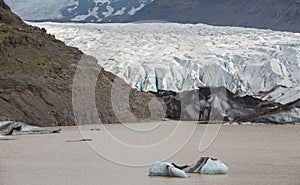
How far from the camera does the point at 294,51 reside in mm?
42375

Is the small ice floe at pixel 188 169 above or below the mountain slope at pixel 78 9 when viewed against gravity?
above

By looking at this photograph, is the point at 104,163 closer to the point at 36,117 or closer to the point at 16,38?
the point at 36,117

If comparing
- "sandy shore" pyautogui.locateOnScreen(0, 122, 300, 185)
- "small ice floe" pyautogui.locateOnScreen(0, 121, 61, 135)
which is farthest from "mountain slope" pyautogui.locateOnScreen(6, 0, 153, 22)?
"sandy shore" pyautogui.locateOnScreen(0, 122, 300, 185)

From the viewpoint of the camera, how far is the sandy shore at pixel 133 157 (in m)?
13.5

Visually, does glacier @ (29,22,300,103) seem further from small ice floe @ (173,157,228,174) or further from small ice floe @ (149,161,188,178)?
small ice floe @ (149,161,188,178)

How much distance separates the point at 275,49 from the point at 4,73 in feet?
52.8

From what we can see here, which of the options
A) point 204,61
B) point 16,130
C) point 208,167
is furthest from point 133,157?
point 204,61

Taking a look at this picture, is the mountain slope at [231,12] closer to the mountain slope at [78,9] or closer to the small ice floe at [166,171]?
the mountain slope at [78,9]

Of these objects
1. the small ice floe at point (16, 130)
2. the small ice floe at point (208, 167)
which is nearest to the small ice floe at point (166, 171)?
the small ice floe at point (208, 167)

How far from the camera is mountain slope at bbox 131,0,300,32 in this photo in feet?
324

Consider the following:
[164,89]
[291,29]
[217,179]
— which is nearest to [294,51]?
[164,89]

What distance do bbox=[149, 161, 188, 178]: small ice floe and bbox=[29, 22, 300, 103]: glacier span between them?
24358 millimetres

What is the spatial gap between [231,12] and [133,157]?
3976 inches

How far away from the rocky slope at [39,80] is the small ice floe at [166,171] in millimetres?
18085
